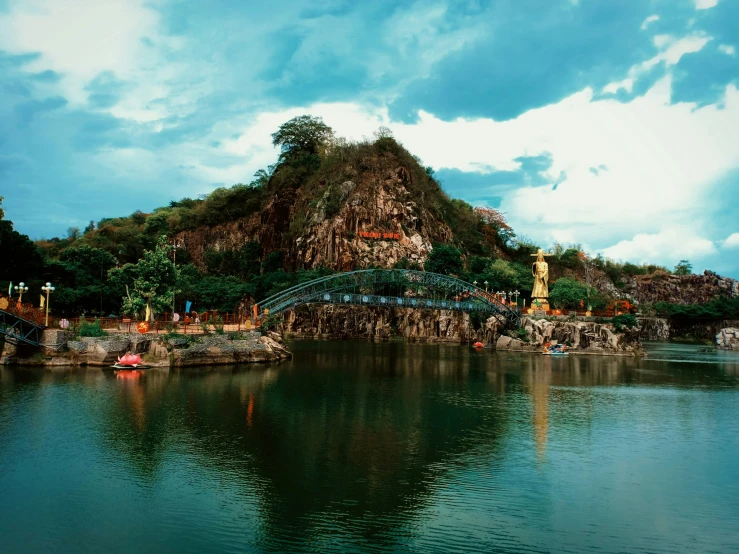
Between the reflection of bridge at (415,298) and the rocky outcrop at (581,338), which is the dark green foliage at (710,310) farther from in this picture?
the reflection of bridge at (415,298)

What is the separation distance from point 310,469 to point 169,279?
36.8m

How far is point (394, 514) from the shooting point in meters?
17.9

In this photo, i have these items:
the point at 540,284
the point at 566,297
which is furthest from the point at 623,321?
the point at 566,297

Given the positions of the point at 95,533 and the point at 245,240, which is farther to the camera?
the point at 245,240

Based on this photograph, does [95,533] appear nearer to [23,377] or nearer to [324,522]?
[324,522]

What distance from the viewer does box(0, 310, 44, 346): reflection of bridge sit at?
4416cm

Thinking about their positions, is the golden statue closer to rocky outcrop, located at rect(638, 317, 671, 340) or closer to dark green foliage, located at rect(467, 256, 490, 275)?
dark green foliage, located at rect(467, 256, 490, 275)

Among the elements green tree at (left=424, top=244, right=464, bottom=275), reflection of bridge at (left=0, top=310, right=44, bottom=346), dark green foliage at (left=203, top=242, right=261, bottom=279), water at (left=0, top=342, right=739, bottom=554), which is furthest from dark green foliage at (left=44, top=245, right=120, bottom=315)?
green tree at (left=424, top=244, right=464, bottom=275)

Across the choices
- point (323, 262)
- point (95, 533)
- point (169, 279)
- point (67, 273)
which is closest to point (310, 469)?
point (95, 533)

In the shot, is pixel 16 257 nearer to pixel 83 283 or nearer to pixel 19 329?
pixel 83 283

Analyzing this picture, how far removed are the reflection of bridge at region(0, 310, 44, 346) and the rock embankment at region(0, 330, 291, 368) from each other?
0.66 metres

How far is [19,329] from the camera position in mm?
45938

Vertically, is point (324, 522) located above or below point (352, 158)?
below

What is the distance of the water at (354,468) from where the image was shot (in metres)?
16.4
